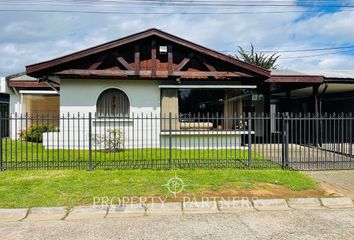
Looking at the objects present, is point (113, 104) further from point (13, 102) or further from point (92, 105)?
point (13, 102)

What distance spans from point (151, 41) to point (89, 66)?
2572 mm

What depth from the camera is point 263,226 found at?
464cm

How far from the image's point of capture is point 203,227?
4.61 meters

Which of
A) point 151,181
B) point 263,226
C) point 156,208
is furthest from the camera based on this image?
point 151,181

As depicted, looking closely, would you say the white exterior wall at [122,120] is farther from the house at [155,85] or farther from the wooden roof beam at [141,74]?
the wooden roof beam at [141,74]

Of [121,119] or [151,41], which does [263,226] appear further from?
[151,41]

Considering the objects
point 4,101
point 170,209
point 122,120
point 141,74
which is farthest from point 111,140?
point 4,101

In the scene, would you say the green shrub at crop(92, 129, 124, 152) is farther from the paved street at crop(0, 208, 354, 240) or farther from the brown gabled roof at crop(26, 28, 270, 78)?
the paved street at crop(0, 208, 354, 240)

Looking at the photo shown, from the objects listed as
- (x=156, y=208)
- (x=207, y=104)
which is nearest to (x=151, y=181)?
(x=156, y=208)

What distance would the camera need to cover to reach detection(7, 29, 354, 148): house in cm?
1198

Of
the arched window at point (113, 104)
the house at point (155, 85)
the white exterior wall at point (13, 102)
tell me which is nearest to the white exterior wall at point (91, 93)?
the house at point (155, 85)

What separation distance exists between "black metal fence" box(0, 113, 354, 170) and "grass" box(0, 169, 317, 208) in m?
0.68

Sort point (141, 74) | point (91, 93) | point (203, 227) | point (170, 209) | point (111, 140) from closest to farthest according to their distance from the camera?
point (203, 227)
point (170, 209)
point (111, 140)
point (141, 74)
point (91, 93)

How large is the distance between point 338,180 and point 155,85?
24.5 ft
